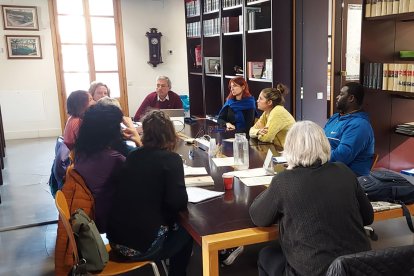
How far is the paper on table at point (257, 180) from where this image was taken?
6.96ft

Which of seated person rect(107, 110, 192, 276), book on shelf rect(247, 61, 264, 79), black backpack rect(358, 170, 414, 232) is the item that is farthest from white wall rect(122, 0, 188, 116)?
black backpack rect(358, 170, 414, 232)

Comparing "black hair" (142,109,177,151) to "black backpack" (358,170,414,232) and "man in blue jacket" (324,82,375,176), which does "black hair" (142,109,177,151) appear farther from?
"man in blue jacket" (324,82,375,176)

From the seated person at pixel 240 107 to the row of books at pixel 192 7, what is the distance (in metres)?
2.40

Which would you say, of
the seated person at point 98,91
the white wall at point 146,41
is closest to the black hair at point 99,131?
the seated person at point 98,91

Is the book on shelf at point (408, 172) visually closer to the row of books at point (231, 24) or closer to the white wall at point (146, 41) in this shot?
the row of books at point (231, 24)

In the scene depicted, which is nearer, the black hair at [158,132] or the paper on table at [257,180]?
the black hair at [158,132]

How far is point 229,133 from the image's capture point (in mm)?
3719

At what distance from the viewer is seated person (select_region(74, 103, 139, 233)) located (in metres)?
2.05

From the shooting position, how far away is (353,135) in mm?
2570

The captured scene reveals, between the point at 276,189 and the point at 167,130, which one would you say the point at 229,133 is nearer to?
the point at 167,130

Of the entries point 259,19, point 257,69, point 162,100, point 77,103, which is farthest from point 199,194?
point 259,19

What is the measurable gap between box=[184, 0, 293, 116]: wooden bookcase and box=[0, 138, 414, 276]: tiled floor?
1815 millimetres

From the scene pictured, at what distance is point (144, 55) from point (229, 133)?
5.12 meters

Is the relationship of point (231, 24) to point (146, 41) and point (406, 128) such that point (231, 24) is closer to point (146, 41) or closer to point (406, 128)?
point (406, 128)
